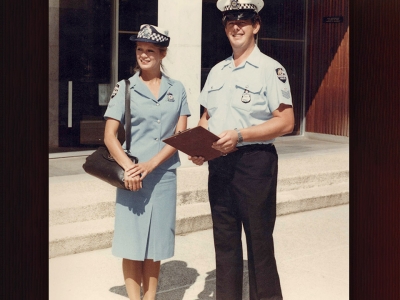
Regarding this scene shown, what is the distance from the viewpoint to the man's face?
3541 mm

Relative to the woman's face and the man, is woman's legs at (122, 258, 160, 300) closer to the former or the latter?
the man

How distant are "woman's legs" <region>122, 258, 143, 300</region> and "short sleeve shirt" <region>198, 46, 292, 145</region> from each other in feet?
2.87

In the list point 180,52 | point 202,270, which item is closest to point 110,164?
point 202,270

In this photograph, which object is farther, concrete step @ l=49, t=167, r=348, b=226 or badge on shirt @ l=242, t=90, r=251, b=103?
concrete step @ l=49, t=167, r=348, b=226

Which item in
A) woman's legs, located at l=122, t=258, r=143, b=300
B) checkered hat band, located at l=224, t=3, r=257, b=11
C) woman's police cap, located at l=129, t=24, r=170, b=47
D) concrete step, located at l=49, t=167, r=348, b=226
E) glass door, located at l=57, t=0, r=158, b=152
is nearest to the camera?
checkered hat band, located at l=224, t=3, r=257, b=11

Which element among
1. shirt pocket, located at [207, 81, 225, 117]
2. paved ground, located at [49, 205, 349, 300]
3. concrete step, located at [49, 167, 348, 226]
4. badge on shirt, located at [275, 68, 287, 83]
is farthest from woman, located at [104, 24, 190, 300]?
concrete step, located at [49, 167, 348, 226]

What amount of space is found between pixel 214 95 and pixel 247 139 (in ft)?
1.06

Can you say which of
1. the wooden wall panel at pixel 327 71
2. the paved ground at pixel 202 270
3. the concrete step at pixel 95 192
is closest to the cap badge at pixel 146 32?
the paved ground at pixel 202 270

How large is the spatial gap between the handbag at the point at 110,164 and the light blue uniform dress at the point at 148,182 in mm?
27

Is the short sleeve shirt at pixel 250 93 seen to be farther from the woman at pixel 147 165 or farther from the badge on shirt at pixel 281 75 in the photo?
the woman at pixel 147 165

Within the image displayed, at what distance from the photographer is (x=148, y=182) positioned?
12.6 feet

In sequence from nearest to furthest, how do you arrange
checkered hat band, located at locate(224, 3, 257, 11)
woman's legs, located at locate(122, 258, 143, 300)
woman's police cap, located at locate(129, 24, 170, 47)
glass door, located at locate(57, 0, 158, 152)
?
1. checkered hat band, located at locate(224, 3, 257, 11)
2. woman's police cap, located at locate(129, 24, 170, 47)
3. woman's legs, located at locate(122, 258, 143, 300)
4. glass door, located at locate(57, 0, 158, 152)

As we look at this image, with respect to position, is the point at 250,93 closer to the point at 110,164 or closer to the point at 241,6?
the point at 241,6
